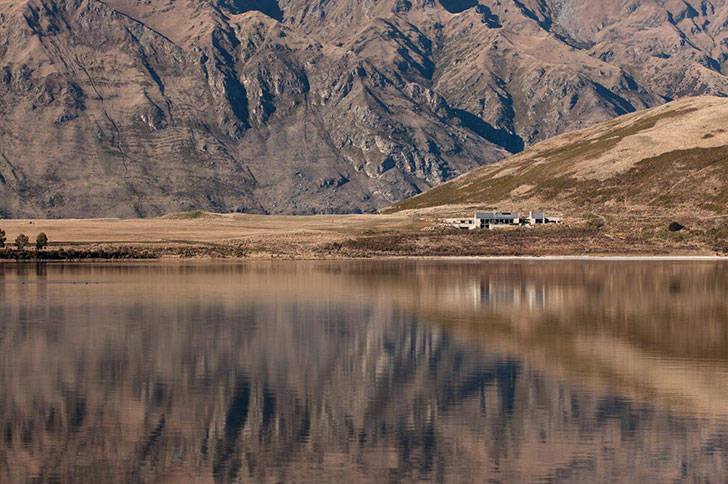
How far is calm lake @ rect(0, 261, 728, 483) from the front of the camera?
33719 millimetres

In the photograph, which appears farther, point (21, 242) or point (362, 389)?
point (21, 242)

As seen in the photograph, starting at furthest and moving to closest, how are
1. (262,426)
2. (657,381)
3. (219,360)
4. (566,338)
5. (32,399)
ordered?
1. (566,338)
2. (219,360)
3. (657,381)
4. (32,399)
5. (262,426)

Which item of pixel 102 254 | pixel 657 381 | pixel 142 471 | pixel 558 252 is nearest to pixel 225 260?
pixel 102 254

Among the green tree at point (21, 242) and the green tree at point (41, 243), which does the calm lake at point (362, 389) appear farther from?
the green tree at point (21, 242)

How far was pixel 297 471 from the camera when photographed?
107 ft

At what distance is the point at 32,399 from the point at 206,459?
1218cm

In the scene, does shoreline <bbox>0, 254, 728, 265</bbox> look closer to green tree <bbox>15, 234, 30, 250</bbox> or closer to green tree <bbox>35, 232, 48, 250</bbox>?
green tree <bbox>35, 232, 48, 250</bbox>

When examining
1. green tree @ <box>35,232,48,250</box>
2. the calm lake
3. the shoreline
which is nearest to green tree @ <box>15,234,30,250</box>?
green tree @ <box>35,232,48,250</box>

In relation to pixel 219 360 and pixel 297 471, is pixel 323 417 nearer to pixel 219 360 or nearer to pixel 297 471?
pixel 297 471

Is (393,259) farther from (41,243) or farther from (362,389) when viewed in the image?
(362,389)

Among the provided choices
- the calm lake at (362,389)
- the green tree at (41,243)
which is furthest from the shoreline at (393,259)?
the calm lake at (362,389)

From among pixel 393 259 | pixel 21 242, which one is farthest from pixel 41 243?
→ pixel 393 259

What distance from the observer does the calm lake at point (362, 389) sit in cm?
3372

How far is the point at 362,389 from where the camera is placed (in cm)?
4578
